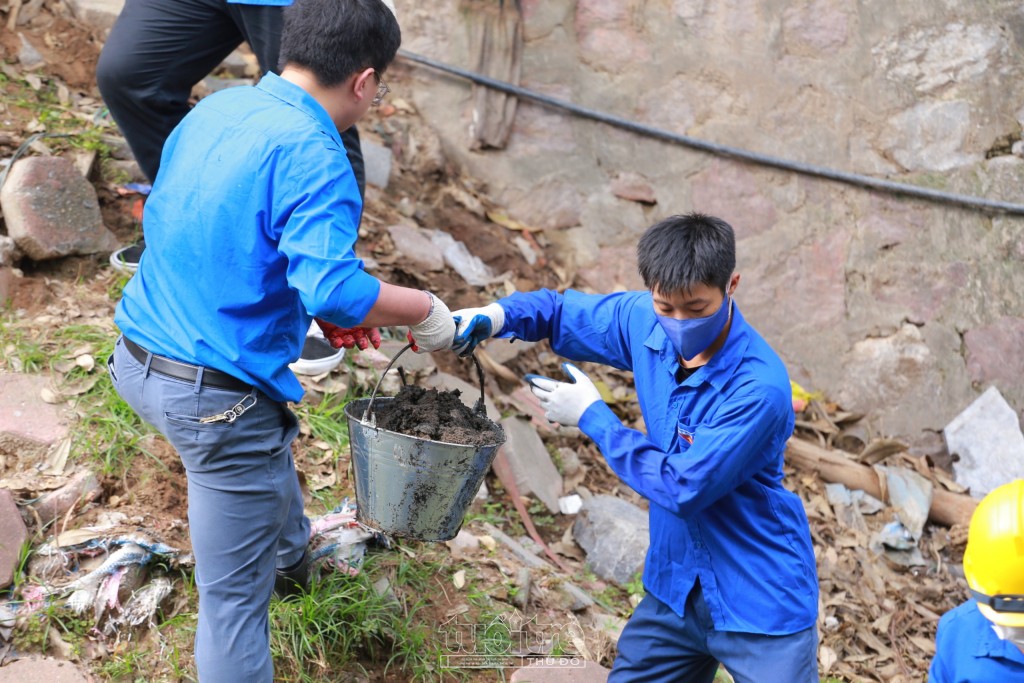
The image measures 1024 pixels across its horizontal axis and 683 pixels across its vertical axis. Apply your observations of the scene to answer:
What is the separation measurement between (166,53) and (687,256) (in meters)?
2.52

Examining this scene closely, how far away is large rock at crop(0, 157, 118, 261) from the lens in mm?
4344

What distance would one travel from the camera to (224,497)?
249 centimetres

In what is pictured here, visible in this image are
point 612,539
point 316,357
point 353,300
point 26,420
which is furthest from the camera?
point 612,539

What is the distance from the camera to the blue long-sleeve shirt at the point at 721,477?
2.49 meters

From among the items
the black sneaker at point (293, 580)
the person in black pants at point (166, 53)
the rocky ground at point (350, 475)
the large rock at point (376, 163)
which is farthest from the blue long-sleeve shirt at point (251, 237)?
the large rock at point (376, 163)

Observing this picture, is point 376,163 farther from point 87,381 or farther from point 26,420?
point 26,420

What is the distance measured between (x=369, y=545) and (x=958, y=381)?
12.3ft

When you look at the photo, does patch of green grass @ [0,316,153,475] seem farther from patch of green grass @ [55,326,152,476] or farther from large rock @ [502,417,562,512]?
large rock @ [502,417,562,512]

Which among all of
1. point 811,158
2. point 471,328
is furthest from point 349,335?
point 811,158

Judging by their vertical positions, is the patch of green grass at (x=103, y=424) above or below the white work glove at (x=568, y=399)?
below

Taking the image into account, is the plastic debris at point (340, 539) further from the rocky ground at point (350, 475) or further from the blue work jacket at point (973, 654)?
the blue work jacket at point (973, 654)

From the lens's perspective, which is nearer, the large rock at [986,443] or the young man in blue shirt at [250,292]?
the young man in blue shirt at [250,292]

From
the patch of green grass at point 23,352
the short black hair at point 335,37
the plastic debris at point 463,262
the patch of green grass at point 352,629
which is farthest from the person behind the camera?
the plastic debris at point 463,262

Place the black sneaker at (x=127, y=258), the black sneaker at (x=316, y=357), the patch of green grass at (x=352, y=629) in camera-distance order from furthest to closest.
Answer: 1. the black sneaker at (x=127, y=258)
2. the black sneaker at (x=316, y=357)
3. the patch of green grass at (x=352, y=629)
